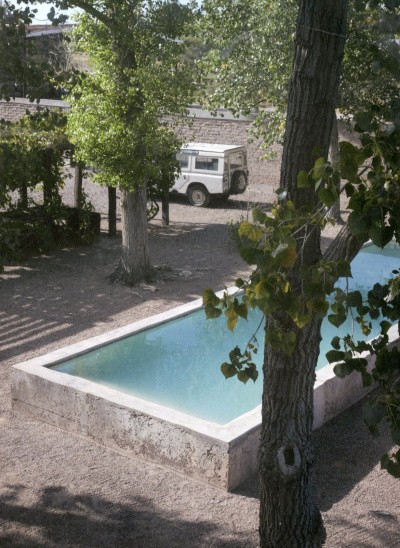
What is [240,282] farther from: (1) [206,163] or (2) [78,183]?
(1) [206,163]

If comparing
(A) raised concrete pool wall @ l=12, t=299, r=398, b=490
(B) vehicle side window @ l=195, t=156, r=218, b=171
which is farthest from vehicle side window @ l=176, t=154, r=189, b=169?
(A) raised concrete pool wall @ l=12, t=299, r=398, b=490

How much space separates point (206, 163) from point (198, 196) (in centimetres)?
91

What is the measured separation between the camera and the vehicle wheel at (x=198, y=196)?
20406mm

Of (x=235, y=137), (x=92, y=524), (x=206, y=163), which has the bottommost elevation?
(x=92, y=524)

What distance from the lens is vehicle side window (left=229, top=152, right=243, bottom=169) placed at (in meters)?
20.4

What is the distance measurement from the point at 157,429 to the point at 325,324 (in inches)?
172

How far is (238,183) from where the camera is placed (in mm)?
20859

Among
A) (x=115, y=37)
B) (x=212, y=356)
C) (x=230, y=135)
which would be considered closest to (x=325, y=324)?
(x=212, y=356)

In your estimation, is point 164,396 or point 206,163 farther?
point 206,163

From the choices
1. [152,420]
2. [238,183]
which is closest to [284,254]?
[152,420]

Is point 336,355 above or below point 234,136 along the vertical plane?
above

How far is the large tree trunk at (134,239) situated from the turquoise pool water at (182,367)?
259cm

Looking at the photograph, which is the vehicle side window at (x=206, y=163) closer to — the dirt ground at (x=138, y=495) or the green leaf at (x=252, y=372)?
the dirt ground at (x=138, y=495)

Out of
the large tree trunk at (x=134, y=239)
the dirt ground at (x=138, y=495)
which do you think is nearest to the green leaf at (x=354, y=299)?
the dirt ground at (x=138, y=495)
